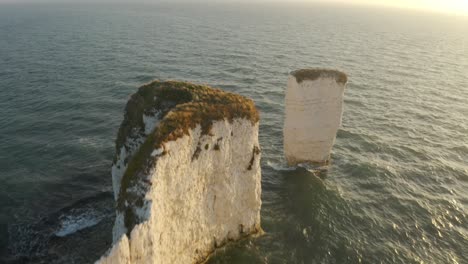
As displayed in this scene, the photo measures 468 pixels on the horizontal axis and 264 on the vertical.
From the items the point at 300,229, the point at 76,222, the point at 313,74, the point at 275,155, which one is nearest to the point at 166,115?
the point at 76,222

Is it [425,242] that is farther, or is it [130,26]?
[130,26]

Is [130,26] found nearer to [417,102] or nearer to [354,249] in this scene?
[417,102]

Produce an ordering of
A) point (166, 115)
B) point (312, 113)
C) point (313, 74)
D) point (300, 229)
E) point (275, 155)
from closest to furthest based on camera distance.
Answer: point (166, 115) → point (300, 229) → point (313, 74) → point (312, 113) → point (275, 155)

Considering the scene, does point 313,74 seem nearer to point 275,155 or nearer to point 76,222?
point 275,155

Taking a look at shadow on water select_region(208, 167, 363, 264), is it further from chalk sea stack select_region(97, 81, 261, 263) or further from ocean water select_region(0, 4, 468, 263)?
chalk sea stack select_region(97, 81, 261, 263)

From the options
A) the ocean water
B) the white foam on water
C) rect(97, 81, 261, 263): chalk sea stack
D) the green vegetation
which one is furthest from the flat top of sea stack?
the white foam on water

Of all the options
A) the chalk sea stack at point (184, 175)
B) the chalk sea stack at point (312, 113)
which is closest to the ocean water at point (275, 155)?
the chalk sea stack at point (312, 113)

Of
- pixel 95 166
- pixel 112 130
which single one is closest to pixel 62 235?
pixel 95 166
